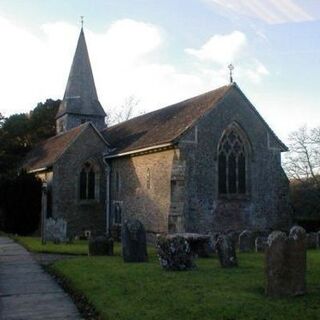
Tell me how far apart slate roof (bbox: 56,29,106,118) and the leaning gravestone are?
27.6m

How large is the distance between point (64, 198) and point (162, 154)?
751cm

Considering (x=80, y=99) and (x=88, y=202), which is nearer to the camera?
(x=88, y=202)

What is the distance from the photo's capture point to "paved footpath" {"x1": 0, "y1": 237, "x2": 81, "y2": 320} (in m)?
8.56

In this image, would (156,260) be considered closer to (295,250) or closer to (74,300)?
(74,300)

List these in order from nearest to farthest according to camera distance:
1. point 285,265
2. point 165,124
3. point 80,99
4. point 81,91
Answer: point 285,265 < point 165,124 < point 80,99 < point 81,91

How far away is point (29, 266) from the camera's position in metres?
14.9

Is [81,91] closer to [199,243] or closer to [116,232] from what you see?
[116,232]

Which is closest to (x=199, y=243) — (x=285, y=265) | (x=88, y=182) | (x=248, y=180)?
(x=285, y=265)

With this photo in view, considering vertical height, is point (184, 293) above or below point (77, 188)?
below

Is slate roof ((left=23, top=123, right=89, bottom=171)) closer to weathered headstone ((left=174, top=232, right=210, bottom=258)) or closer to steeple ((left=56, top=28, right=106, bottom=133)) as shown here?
steeple ((left=56, top=28, right=106, bottom=133))

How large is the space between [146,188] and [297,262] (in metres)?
16.9

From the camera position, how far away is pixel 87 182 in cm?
2975

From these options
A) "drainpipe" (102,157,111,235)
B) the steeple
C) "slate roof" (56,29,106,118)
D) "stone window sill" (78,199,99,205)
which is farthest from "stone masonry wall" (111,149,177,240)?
"slate roof" (56,29,106,118)

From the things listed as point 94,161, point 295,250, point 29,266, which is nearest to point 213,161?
point 94,161
